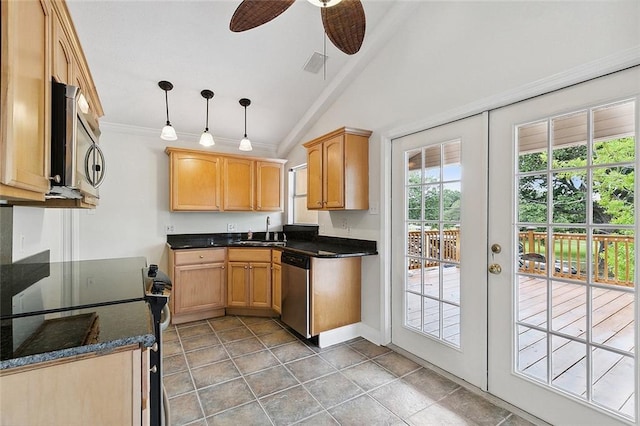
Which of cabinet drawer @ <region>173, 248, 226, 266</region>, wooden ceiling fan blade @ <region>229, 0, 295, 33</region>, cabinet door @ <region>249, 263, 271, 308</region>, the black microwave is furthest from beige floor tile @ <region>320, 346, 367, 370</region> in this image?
wooden ceiling fan blade @ <region>229, 0, 295, 33</region>

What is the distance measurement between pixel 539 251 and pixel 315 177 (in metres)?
2.22

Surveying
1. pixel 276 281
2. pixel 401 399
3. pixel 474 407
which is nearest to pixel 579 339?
pixel 474 407

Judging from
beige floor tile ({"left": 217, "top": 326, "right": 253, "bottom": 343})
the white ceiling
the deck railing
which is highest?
the white ceiling

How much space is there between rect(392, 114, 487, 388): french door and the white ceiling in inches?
47.1

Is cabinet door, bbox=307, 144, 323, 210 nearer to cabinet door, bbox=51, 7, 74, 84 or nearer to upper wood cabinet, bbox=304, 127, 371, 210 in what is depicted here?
upper wood cabinet, bbox=304, 127, 371, 210

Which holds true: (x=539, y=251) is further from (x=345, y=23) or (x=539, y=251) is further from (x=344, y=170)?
(x=345, y=23)

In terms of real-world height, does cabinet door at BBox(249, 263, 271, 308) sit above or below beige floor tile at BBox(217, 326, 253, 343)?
above

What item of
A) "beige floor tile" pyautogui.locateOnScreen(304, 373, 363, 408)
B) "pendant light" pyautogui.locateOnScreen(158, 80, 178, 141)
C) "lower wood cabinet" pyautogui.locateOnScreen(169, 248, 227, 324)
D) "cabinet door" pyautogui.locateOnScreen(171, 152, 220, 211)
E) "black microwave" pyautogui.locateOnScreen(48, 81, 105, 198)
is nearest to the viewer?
"black microwave" pyautogui.locateOnScreen(48, 81, 105, 198)

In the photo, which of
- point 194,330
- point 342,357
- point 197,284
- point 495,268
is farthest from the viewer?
point 197,284

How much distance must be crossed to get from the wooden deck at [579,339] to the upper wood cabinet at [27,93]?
2533 mm

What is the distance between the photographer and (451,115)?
89.4 inches

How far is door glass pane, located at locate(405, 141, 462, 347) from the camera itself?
7.69ft

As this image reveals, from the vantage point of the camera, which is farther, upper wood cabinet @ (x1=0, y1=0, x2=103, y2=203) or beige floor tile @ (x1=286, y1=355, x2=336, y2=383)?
beige floor tile @ (x1=286, y1=355, x2=336, y2=383)

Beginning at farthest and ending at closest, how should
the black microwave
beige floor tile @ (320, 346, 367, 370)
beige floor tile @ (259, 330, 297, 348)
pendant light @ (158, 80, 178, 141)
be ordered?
beige floor tile @ (259, 330, 297, 348), pendant light @ (158, 80, 178, 141), beige floor tile @ (320, 346, 367, 370), the black microwave
